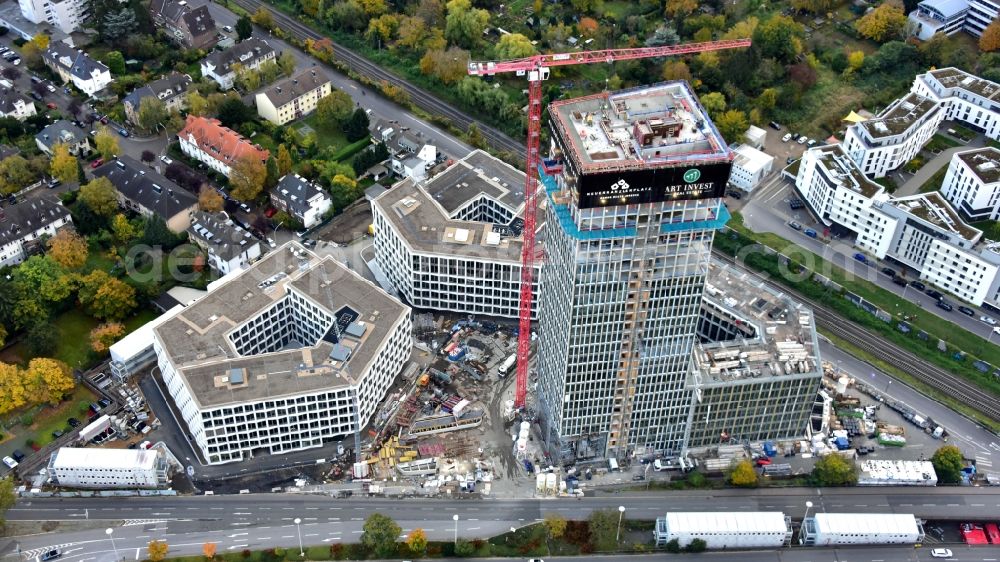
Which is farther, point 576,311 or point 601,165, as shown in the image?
point 576,311

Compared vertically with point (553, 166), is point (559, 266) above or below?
below

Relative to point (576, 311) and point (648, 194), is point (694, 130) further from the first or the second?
point (576, 311)

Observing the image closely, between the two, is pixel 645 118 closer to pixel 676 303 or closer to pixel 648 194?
pixel 648 194

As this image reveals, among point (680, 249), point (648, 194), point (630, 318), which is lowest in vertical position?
point (630, 318)

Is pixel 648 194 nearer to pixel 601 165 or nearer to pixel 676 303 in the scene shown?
pixel 601 165

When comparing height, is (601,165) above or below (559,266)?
above

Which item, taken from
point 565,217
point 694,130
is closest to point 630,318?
point 565,217

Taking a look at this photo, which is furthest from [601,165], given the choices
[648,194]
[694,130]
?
[694,130]

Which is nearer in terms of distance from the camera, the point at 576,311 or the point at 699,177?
the point at 699,177

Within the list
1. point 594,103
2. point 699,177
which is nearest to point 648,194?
point 699,177
